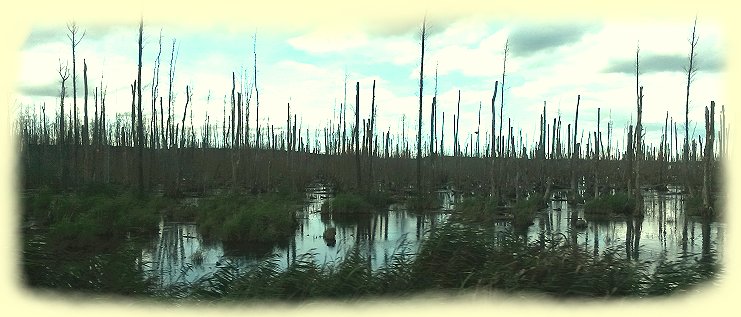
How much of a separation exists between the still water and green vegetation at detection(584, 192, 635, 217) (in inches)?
28.1

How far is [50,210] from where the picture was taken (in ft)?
51.1

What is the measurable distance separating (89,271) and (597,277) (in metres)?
6.27

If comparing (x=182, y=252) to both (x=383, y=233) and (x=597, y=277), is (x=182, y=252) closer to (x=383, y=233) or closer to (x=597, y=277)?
(x=383, y=233)

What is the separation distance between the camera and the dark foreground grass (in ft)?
20.4

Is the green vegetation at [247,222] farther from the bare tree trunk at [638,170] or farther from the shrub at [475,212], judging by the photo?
the bare tree trunk at [638,170]

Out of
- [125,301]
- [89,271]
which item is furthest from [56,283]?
[125,301]

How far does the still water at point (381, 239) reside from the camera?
34.4 ft

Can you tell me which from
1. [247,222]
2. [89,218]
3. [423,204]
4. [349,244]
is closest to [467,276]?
[349,244]

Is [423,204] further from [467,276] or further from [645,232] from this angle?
[467,276]

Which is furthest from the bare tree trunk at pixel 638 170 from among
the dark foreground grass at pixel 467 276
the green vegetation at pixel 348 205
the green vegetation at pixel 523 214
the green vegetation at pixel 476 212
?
the dark foreground grass at pixel 467 276

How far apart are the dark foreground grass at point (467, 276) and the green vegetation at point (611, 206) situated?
13.8 meters

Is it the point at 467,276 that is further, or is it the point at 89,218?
the point at 89,218

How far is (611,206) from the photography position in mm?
20750

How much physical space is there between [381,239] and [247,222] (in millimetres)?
3487
